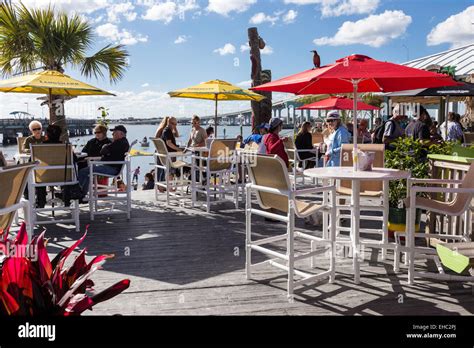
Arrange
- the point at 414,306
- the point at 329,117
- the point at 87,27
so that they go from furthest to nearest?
1. the point at 87,27
2. the point at 329,117
3. the point at 414,306

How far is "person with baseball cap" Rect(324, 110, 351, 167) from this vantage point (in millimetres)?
5785

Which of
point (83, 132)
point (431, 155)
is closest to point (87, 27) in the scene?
point (431, 155)

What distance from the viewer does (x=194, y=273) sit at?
13.2 ft

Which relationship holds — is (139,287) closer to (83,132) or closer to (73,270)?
(73,270)


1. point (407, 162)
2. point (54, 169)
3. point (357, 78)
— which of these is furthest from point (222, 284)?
point (54, 169)

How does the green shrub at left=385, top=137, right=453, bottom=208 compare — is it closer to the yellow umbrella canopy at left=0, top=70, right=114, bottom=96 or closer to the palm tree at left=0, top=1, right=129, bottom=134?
the yellow umbrella canopy at left=0, top=70, right=114, bottom=96

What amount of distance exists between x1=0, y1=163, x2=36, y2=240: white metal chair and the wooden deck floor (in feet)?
2.71

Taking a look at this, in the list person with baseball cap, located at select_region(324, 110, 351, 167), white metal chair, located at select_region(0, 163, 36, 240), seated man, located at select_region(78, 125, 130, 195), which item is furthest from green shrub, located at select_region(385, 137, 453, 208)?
seated man, located at select_region(78, 125, 130, 195)

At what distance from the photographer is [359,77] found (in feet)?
12.3

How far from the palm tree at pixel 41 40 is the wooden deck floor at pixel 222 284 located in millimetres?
7048

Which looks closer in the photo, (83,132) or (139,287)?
(139,287)

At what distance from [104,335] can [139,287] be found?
222cm

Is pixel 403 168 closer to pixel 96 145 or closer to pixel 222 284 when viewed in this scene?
pixel 222 284

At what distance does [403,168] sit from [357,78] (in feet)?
4.02
